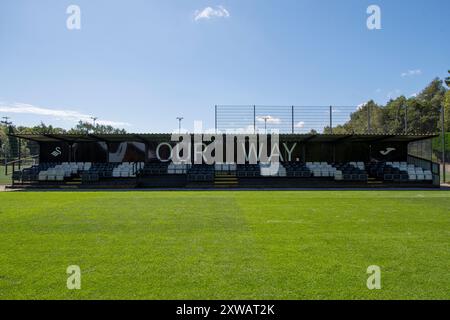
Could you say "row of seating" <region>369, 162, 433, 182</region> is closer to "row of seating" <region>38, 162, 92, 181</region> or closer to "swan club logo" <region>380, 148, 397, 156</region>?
"swan club logo" <region>380, 148, 397, 156</region>

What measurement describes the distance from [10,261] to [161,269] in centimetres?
252

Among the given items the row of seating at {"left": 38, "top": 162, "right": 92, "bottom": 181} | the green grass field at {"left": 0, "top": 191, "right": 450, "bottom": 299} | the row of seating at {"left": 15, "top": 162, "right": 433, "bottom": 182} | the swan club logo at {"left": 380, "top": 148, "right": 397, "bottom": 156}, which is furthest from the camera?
the swan club logo at {"left": 380, "top": 148, "right": 397, "bottom": 156}

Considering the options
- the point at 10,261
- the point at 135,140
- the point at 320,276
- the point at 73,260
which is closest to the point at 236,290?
the point at 320,276

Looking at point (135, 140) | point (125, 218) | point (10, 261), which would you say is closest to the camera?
point (10, 261)

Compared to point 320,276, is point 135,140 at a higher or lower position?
higher

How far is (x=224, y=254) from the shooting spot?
4738mm

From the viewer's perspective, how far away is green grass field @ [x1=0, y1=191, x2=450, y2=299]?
3.41m

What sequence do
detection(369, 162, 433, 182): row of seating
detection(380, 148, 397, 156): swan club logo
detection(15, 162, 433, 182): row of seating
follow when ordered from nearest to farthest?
detection(15, 162, 433, 182): row of seating < detection(369, 162, 433, 182): row of seating < detection(380, 148, 397, 156): swan club logo

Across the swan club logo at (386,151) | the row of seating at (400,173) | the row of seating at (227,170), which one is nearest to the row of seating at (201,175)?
the row of seating at (227,170)

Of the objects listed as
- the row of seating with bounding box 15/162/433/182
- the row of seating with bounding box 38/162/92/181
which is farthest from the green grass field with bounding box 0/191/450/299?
the row of seating with bounding box 38/162/92/181

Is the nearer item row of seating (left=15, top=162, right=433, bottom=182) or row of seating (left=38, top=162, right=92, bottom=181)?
row of seating (left=38, top=162, right=92, bottom=181)

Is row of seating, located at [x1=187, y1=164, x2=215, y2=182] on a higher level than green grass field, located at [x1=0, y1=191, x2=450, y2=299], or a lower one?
higher
